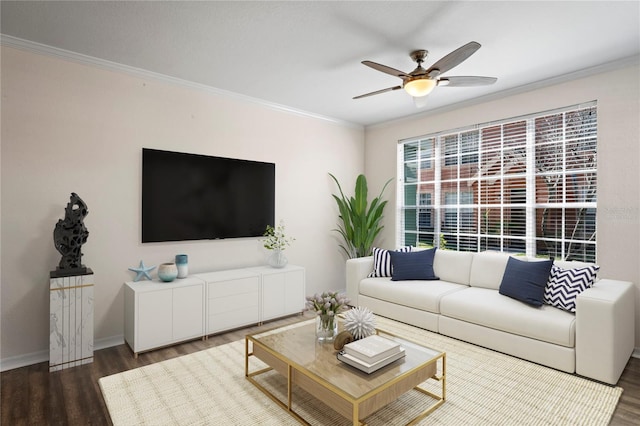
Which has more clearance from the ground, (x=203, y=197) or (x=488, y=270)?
(x=203, y=197)

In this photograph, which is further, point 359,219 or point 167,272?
point 359,219

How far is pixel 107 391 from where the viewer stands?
2357mm

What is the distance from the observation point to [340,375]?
189cm

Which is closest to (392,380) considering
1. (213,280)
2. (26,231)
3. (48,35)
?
(213,280)

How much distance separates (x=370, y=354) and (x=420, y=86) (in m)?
2.08

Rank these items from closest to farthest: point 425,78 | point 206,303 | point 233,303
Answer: point 425,78
point 206,303
point 233,303

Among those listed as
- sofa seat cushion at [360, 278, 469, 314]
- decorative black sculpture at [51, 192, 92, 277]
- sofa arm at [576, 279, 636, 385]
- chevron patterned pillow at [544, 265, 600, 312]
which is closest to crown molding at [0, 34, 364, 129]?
decorative black sculpture at [51, 192, 92, 277]

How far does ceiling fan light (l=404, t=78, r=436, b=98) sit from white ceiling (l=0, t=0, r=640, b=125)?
330 mm

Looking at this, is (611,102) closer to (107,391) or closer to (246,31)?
(246,31)

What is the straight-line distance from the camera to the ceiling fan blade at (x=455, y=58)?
2.20 m

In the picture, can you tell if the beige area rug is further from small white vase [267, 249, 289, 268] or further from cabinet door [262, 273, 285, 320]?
small white vase [267, 249, 289, 268]

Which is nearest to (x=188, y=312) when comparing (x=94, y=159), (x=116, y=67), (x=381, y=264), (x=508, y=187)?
(x=94, y=159)

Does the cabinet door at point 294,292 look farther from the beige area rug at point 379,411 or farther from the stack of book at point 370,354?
the stack of book at point 370,354

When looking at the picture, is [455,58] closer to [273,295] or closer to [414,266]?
[414,266]
